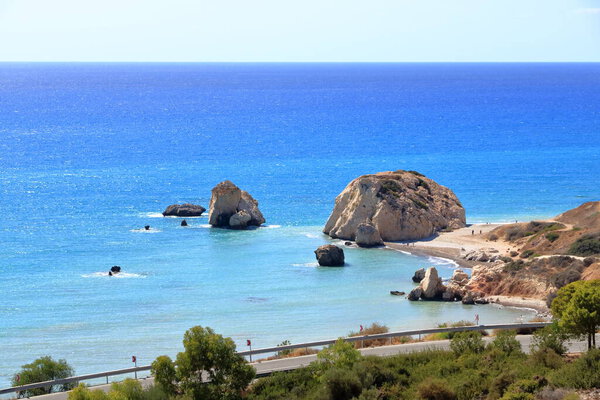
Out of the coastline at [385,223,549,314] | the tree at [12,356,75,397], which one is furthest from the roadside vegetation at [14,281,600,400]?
the coastline at [385,223,549,314]

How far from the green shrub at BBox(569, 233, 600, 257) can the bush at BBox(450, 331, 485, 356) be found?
31946 mm

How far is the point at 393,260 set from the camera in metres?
73.1

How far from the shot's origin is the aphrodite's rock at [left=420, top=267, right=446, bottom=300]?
6056 cm

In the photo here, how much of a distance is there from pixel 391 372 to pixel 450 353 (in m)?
3.76

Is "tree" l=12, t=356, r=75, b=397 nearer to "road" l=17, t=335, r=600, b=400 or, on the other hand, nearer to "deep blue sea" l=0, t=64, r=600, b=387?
"road" l=17, t=335, r=600, b=400

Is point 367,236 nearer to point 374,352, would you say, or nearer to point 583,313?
point 374,352

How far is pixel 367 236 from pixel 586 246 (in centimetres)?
1808

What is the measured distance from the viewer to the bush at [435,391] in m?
30.8

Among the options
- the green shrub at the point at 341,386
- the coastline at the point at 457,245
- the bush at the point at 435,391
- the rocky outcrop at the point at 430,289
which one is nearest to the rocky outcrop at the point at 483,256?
the coastline at the point at 457,245

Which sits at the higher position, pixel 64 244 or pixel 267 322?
pixel 64 244

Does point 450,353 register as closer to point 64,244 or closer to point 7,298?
point 7,298

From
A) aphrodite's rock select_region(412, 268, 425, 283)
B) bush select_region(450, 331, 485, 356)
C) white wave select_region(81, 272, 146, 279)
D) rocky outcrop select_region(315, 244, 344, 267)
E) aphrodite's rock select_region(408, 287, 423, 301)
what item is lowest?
bush select_region(450, 331, 485, 356)

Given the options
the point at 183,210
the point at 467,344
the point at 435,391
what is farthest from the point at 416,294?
the point at 183,210

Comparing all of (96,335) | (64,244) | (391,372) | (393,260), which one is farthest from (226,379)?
(64,244)
